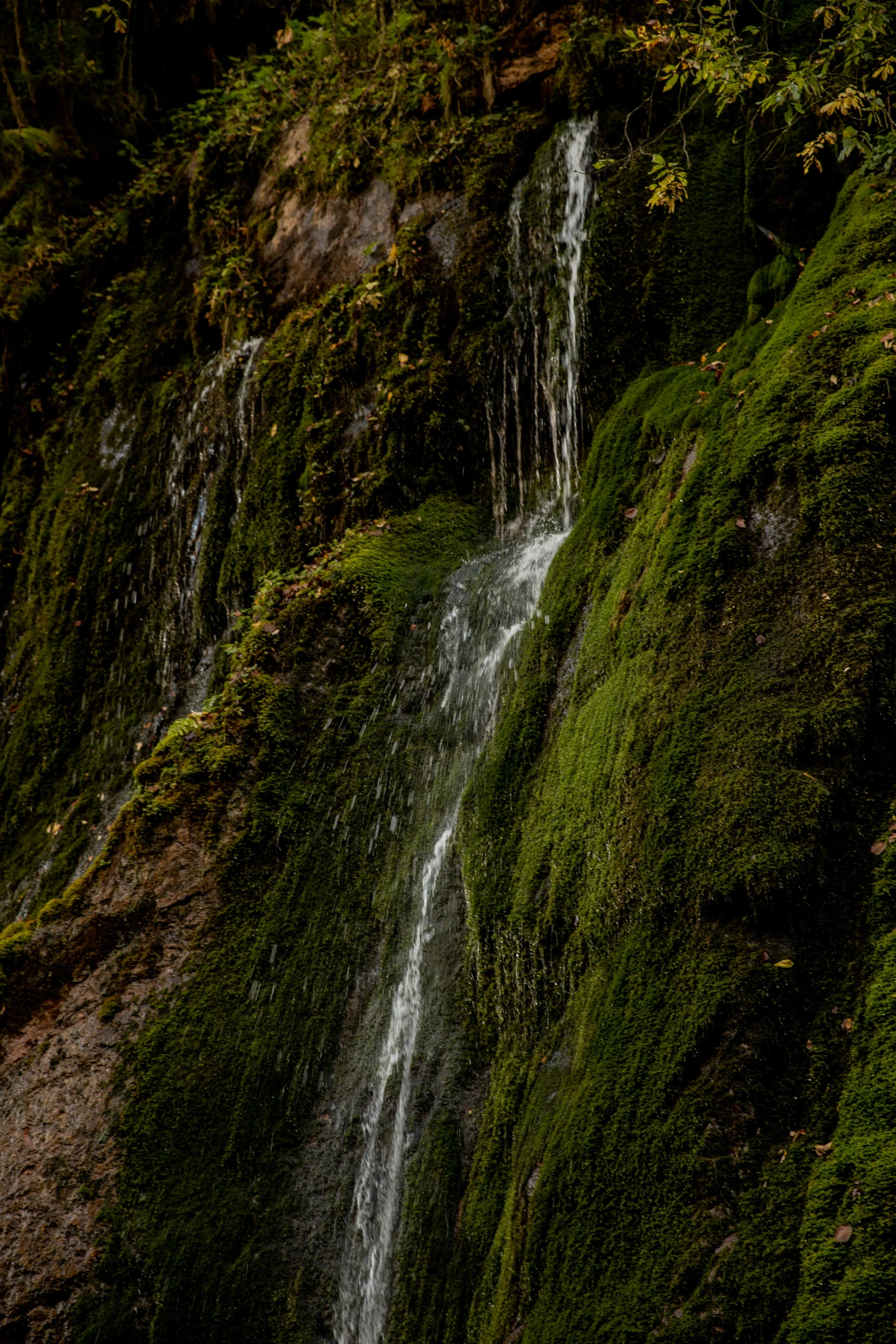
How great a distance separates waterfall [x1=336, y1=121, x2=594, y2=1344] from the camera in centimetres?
477

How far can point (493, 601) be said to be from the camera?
6.74 metres

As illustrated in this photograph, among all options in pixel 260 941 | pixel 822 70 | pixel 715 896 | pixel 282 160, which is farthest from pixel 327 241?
pixel 715 896

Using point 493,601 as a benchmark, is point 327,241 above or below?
above

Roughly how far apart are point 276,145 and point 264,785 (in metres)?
8.61

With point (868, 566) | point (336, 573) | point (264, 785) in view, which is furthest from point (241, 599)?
point (868, 566)

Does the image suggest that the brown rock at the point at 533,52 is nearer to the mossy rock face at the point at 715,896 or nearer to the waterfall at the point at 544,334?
the waterfall at the point at 544,334

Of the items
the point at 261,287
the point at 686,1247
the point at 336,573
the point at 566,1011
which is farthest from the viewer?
the point at 261,287

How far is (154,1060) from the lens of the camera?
213 inches

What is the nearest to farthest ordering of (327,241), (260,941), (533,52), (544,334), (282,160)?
1. (260,941)
2. (544,334)
3. (533,52)
4. (327,241)
5. (282,160)

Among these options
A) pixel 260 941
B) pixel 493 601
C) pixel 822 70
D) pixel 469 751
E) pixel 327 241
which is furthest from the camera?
pixel 327 241

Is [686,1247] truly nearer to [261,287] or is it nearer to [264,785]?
[264,785]

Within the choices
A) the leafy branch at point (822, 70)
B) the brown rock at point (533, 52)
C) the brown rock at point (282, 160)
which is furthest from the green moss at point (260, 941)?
the brown rock at point (282, 160)

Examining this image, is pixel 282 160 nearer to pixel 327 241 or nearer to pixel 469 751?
pixel 327 241

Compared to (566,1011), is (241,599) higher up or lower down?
higher up
